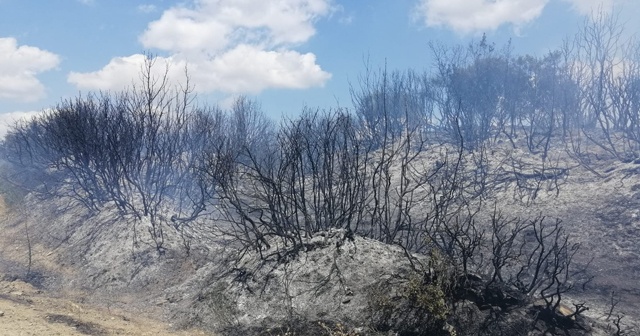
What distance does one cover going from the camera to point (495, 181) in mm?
18938

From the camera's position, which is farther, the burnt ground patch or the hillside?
the burnt ground patch

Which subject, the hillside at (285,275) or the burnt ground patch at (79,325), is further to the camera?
the burnt ground patch at (79,325)

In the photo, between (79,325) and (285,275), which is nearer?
(79,325)

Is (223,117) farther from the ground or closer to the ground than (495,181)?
farther from the ground

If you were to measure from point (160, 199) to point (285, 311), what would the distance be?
852 cm

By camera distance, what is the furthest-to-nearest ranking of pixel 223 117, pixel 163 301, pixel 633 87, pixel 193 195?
pixel 223 117 < pixel 633 87 < pixel 193 195 < pixel 163 301

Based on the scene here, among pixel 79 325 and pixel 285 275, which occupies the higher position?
pixel 285 275

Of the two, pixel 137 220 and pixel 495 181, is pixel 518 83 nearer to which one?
pixel 495 181

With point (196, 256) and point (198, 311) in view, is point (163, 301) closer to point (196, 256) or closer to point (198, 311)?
point (198, 311)

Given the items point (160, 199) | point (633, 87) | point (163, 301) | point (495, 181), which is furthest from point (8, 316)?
point (633, 87)

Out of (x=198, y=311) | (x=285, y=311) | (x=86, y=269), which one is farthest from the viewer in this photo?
(x=86, y=269)

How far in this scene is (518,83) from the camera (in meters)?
28.3

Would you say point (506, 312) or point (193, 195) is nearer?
point (506, 312)

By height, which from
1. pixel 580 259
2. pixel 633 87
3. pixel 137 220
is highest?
pixel 633 87
